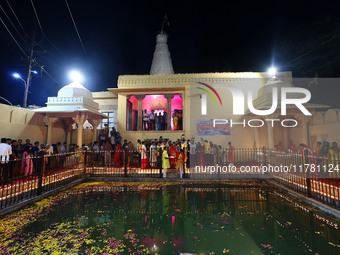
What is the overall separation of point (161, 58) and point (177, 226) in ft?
65.9

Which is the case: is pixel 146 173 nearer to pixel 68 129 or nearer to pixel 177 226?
pixel 177 226

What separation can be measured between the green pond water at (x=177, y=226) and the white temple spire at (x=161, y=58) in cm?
1697

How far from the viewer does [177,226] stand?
13.0 ft

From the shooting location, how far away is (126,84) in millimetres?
14367

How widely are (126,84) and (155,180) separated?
8872mm

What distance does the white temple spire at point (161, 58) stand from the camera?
2070 cm

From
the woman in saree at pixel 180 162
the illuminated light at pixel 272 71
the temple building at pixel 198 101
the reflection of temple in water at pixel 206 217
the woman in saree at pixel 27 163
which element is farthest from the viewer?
→ the temple building at pixel 198 101

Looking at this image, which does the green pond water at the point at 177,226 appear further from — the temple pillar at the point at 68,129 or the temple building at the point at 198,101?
the temple pillar at the point at 68,129

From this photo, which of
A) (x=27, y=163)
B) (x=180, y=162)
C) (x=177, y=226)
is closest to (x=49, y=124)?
(x=27, y=163)

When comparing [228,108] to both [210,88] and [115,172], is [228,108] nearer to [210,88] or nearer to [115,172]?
[210,88]

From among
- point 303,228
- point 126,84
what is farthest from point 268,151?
point 126,84

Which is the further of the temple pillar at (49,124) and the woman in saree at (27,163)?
the temple pillar at (49,124)

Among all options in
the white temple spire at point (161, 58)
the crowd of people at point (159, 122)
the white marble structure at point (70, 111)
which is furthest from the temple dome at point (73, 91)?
the white temple spire at point (161, 58)

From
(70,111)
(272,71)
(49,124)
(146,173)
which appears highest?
(272,71)
